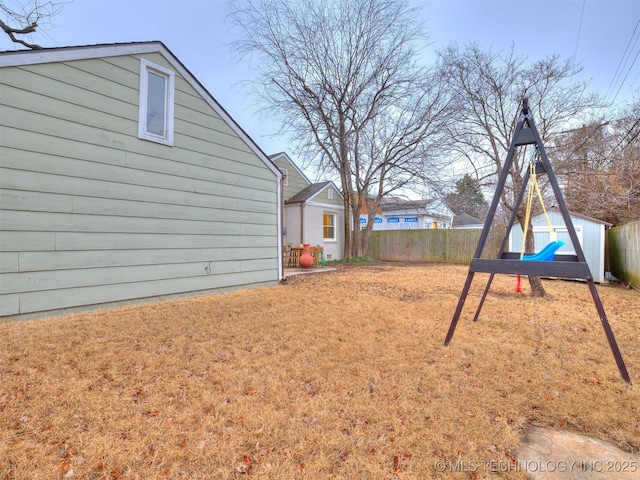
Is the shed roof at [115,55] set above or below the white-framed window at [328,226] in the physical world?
above

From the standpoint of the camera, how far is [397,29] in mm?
11508

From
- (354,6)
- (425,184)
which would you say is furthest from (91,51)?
(425,184)

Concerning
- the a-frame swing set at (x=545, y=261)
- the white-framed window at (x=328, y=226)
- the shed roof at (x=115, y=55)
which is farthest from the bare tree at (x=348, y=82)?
the a-frame swing set at (x=545, y=261)

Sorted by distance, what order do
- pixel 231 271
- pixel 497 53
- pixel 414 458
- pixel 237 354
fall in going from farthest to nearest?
pixel 497 53 → pixel 231 271 → pixel 237 354 → pixel 414 458

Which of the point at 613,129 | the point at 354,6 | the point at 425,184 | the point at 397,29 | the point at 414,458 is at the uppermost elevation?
the point at 354,6

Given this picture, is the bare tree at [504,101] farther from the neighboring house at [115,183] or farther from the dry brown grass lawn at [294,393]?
the neighboring house at [115,183]

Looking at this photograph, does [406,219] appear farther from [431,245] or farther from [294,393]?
[294,393]

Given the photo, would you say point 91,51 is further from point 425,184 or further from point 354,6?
point 425,184

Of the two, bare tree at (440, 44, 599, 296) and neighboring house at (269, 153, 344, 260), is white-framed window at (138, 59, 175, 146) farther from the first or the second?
bare tree at (440, 44, 599, 296)

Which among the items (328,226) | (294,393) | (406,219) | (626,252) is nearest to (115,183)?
(294,393)

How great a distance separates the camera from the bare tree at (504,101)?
28.8ft

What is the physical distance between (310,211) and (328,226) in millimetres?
1608

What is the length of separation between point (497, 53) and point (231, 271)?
1014cm

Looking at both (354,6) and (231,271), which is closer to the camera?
(231,271)
